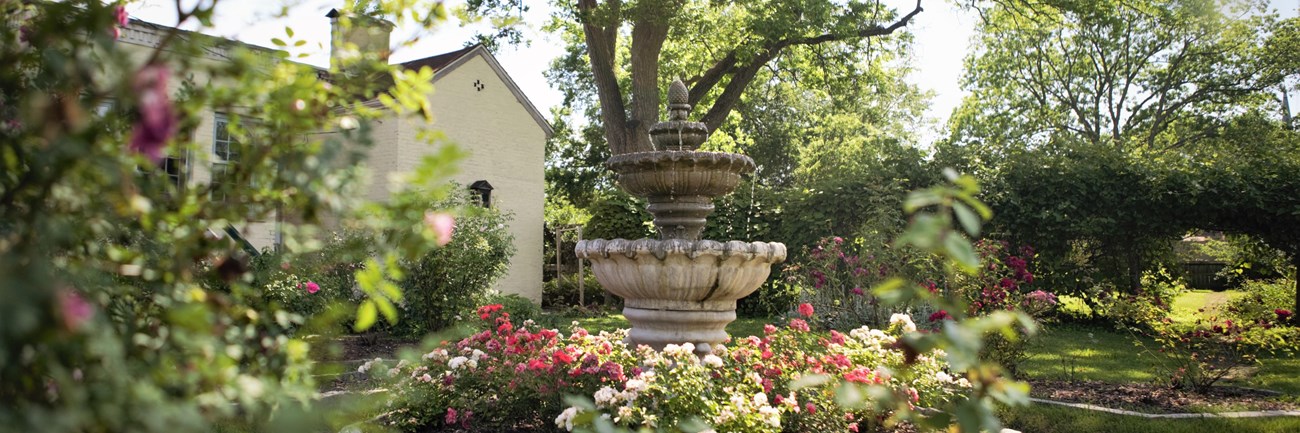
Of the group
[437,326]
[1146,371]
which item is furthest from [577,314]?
[1146,371]

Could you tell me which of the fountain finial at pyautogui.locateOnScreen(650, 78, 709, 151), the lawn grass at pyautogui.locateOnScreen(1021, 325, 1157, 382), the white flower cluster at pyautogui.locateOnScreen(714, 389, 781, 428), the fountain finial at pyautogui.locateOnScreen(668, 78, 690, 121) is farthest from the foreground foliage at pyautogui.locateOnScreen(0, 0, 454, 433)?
the lawn grass at pyautogui.locateOnScreen(1021, 325, 1157, 382)

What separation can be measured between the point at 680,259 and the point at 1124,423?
295cm

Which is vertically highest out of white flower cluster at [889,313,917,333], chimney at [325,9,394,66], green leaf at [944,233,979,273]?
chimney at [325,9,394,66]

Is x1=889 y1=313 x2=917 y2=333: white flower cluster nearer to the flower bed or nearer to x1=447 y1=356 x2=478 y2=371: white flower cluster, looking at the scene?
the flower bed

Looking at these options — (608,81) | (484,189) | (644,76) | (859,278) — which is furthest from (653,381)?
(484,189)

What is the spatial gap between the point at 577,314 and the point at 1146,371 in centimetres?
908

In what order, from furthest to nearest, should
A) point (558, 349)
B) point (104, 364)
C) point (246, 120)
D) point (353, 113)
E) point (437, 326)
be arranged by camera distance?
point (437, 326) < point (558, 349) < point (246, 120) < point (353, 113) < point (104, 364)

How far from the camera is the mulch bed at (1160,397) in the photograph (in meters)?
5.75

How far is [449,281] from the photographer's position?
425 inches

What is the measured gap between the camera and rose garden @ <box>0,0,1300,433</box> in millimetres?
1056

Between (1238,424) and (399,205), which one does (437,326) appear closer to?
(1238,424)

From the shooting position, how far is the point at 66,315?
2.54 feet

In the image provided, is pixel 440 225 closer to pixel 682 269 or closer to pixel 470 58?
pixel 682 269

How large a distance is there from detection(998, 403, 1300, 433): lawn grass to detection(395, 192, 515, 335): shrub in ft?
22.9
